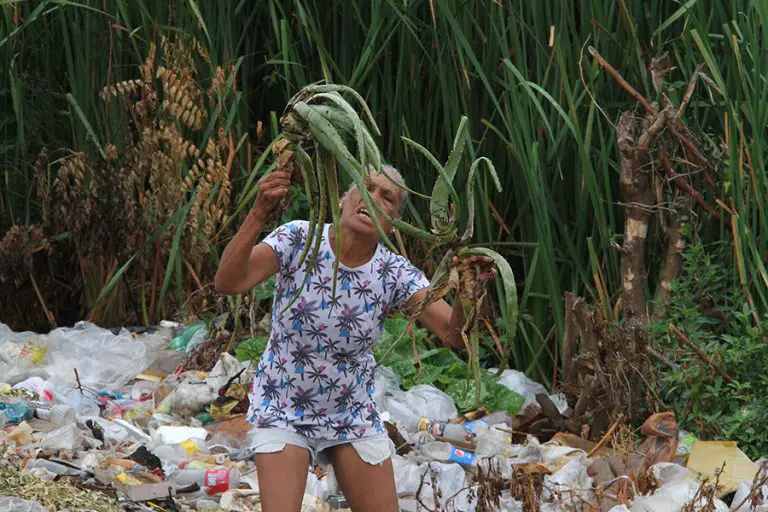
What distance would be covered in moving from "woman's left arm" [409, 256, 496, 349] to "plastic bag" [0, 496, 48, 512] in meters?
1.23

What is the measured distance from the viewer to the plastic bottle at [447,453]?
472cm

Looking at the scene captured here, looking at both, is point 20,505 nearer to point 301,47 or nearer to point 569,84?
point 569,84

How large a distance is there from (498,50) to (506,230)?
83 cm

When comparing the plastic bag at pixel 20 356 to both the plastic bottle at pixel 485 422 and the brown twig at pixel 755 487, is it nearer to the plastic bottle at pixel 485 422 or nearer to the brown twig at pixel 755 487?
the plastic bottle at pixel 485 422

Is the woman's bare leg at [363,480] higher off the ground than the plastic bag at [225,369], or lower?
higher

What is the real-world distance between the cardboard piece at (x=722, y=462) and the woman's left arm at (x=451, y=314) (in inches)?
59.0

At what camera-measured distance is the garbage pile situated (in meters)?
4.16

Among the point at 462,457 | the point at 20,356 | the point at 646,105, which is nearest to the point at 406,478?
the point at 462,457

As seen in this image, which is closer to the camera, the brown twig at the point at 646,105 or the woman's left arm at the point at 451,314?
the woman's left arm at the point at 451,314

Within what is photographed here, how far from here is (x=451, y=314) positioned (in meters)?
3.07

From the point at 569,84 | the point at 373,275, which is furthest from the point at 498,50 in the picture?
the point at 373,275

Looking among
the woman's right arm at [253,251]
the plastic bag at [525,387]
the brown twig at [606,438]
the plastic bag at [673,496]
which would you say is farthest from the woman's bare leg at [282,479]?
the plastic bag at [525,387]

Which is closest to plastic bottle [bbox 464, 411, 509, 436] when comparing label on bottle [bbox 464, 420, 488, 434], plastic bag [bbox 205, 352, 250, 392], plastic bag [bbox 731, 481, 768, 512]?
label on bottle [bbox 464, 420, 488, 434]

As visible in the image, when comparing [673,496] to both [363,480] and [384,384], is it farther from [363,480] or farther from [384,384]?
[384,384]
